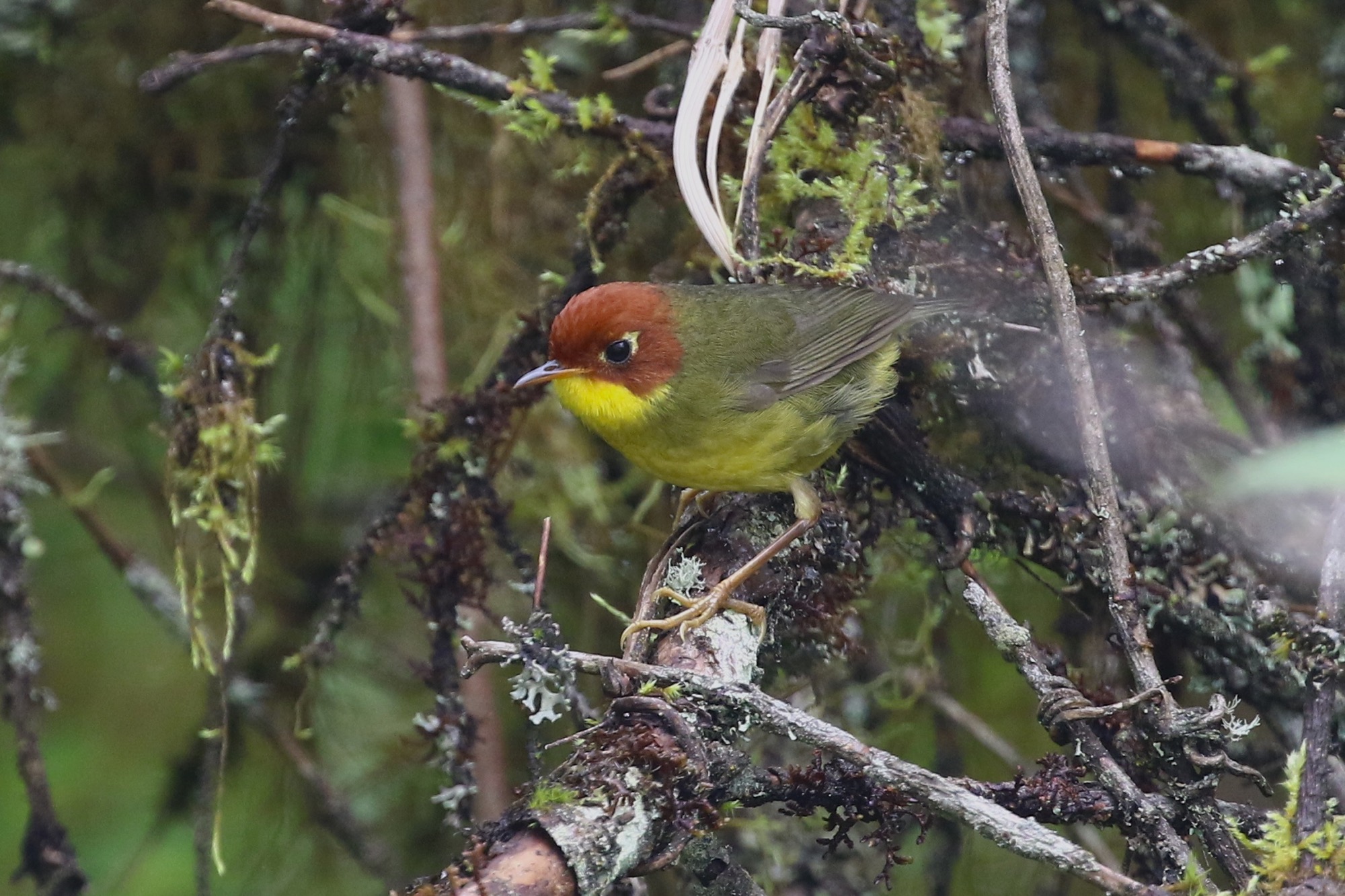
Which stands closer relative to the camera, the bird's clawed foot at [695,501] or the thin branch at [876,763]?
the thin branch at [876,763]

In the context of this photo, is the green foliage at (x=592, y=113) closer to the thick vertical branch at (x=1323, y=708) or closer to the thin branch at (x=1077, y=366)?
the thin branch at (x=1077, y=366)

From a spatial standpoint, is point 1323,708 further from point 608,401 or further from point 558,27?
point 558,27

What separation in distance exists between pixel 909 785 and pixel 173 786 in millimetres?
3135

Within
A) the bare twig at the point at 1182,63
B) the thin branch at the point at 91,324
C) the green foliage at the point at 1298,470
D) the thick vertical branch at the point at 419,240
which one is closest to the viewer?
the green foliage at the point at 1298,470

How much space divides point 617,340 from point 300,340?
1.78 meters

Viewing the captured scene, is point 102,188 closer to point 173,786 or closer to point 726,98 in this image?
point 173,786

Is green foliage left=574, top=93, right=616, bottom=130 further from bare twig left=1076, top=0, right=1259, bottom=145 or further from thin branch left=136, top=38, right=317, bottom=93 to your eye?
bare twig left=1076, top=0, right=1259, bottom=145

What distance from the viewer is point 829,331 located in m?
2.95

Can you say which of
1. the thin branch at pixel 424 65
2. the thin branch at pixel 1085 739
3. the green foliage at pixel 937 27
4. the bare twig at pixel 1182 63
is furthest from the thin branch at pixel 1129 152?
the thin branch at pixel 1085 739

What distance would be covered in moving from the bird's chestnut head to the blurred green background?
0.78 metres

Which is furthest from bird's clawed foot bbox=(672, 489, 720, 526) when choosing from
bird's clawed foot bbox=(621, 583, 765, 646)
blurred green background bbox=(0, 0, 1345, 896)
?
blurred green background bbox=(0, 0, 1345, 896)

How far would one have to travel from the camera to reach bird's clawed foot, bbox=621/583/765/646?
7.37 feet

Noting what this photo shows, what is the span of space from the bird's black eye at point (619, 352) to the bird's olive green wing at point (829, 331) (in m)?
0.33

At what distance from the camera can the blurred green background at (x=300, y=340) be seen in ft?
13.3
